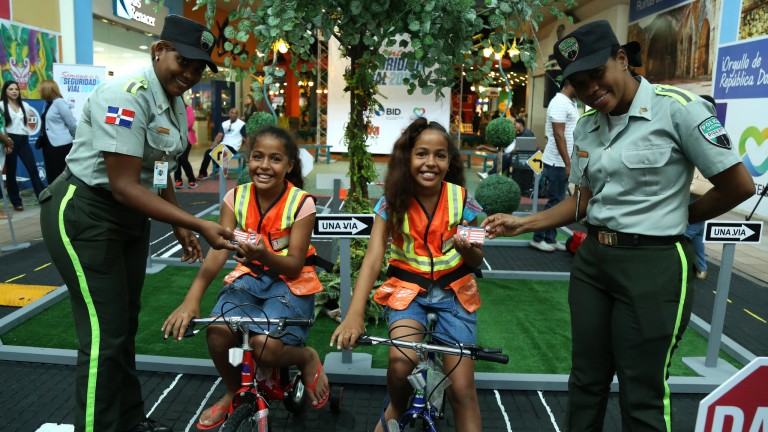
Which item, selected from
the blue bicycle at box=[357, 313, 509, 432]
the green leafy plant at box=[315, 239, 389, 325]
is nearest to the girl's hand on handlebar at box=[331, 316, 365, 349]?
the blue bicycle at box=[357, 313, 509, 432]

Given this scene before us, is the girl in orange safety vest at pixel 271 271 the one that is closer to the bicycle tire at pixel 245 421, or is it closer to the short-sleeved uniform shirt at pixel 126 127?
the bicycle tire at pixel 245 421

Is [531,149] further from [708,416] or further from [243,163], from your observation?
[708,416]

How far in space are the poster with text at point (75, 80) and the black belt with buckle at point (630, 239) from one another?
909cm

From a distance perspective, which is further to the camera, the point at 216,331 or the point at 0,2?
the point at 0,2

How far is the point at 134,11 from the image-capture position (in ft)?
44.1

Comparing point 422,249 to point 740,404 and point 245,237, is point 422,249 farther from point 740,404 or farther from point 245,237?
point 740,404

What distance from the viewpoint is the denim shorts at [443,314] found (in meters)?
2.45

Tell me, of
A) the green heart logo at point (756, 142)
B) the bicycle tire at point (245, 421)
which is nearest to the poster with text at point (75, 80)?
the bicycle tire at point (245, 421)

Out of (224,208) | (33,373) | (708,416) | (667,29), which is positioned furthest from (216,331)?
(667,29)

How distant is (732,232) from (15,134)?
857 centimetres

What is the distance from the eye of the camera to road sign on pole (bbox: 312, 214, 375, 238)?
3254 millimetres

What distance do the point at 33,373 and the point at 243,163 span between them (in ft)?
27.7

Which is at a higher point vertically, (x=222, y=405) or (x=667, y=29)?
(x=667, y=29)

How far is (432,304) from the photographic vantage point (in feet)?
8.20
